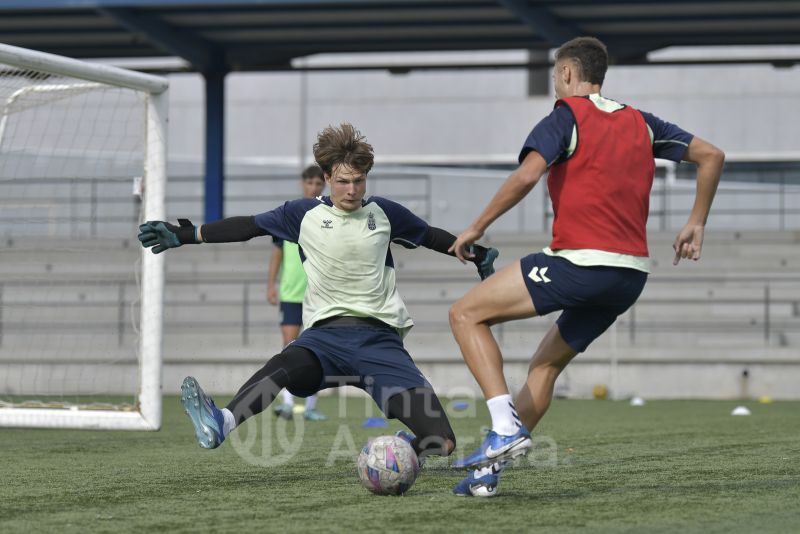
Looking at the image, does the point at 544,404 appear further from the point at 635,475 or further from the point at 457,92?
the point at 457,92

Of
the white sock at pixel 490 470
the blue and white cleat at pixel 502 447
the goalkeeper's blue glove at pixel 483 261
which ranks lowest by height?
the white sock at pixel 490 470

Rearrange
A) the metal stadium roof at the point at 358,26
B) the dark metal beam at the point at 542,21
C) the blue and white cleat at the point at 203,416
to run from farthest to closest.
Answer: the metal stadium roof at the point at 358,26 < the dark metal beam at the point at 542,21 < the blue and white cleat at the point at 203,416

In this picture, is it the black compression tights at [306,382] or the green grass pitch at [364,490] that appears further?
the black compression tights at [306,382]

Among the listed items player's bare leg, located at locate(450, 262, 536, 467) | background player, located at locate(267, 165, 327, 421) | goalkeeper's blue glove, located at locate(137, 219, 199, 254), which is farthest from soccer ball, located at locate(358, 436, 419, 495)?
background player, located at locate(267, 165, 327, 421)

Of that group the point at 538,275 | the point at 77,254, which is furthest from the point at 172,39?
the point at 538,275

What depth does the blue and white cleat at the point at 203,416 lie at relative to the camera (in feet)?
16.3

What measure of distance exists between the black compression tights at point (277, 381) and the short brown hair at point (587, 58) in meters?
1.67

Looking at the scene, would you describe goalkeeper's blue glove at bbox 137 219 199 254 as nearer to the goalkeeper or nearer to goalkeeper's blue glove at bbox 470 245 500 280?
the goalkeeper

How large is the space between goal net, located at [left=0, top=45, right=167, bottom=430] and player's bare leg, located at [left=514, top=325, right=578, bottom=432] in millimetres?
3875

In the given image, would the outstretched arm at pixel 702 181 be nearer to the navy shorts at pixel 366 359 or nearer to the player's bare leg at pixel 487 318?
the player's bare leg at pixel 487 318

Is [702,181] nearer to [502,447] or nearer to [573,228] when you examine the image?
[573,228]

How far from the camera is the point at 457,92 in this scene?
29.0 meters

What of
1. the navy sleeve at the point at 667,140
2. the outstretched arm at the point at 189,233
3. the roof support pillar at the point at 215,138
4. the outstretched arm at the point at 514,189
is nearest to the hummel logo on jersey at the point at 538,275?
the outstretched arm at the point at 514,189

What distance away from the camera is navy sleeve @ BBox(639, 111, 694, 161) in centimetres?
497
